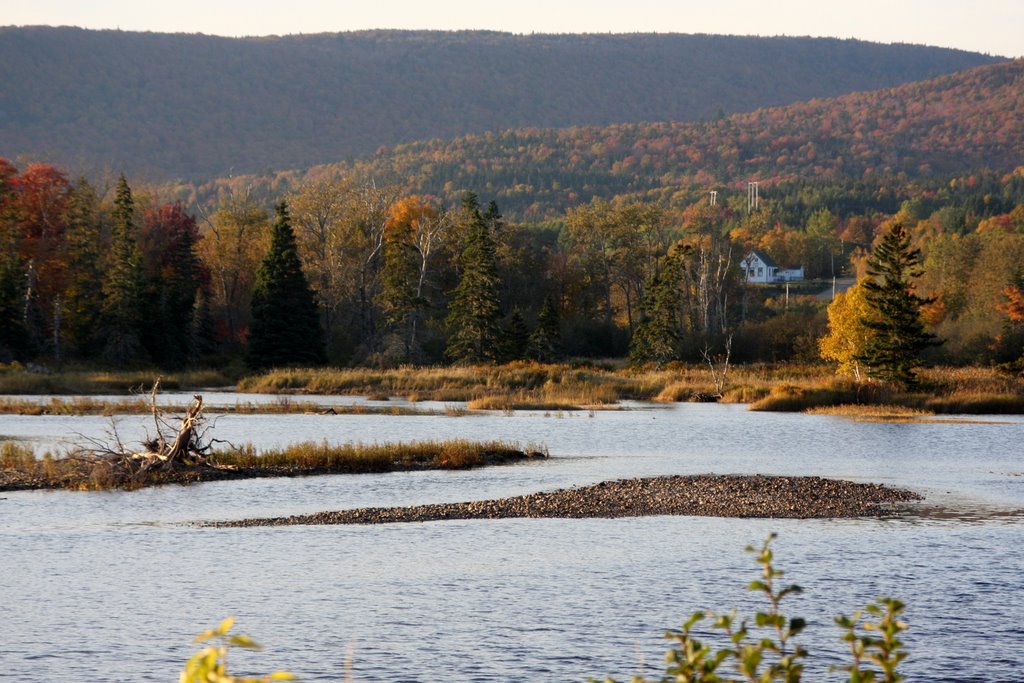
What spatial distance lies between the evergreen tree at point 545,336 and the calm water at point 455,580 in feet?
163

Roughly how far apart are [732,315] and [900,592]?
98.7 meters

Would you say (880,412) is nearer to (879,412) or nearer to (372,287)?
(879,412)

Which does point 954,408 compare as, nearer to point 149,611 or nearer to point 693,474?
point 693,474

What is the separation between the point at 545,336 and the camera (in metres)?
87.2

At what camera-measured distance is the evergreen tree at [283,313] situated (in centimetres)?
8462

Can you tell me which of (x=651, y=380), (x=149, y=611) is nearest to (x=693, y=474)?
(x=149, y=611)

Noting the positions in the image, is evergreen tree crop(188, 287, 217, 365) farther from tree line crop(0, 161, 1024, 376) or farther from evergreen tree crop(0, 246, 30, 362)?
evergreen tree crop(0, 246, 30, 362)

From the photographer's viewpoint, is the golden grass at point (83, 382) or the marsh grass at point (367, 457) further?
the golden grass at point (83, 382)

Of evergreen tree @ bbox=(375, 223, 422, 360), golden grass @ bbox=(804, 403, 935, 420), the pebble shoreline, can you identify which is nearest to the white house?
evergreen tree @ bbox=(375, 223, 422, 360)

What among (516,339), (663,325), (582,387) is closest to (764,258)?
(663,325)

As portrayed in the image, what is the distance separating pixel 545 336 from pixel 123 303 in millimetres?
28230

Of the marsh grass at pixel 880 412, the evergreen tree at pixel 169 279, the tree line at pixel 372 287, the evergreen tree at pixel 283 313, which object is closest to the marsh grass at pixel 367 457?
the marsh grass at pixel 880 412

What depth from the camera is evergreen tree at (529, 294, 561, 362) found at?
87188 mm

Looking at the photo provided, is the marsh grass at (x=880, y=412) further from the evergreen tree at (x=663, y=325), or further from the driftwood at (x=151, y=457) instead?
the driftwood at (x=151, y=457)
